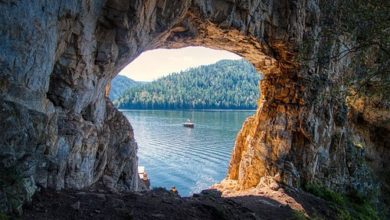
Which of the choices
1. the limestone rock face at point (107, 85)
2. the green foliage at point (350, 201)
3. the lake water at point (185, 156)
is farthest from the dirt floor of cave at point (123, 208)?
the lake water at point (185, 156)

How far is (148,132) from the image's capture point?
84.1 m

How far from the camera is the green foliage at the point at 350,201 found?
1638 centimetres

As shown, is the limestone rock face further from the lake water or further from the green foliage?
the lake water

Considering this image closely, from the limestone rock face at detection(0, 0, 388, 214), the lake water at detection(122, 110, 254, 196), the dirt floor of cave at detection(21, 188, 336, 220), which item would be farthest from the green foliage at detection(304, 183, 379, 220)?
the lake water at detection(122, 110, 254, 196)

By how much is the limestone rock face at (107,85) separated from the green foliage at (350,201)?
2.38 ft

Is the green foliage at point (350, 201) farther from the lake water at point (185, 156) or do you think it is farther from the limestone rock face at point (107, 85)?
the lake water at point (185, 156)

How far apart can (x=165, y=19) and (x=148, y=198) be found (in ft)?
20.1

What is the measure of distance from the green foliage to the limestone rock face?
73 centimetres

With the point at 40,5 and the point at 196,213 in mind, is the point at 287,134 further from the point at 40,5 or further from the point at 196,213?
the point at 40,5

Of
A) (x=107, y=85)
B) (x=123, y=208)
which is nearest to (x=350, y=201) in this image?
(x=107, y=85)

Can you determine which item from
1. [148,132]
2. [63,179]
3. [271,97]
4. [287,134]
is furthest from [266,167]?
[148,132]

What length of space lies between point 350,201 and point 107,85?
15836mm

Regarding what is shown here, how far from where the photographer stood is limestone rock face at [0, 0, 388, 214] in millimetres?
6164

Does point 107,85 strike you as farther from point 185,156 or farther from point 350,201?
point 185,156
